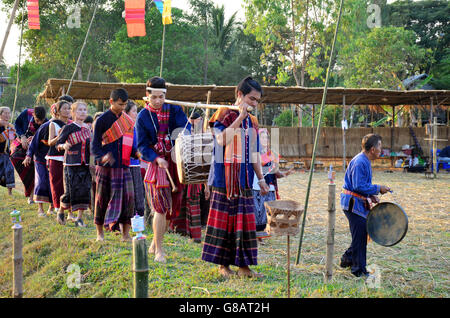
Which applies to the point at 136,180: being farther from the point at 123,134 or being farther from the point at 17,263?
the point at 17,263

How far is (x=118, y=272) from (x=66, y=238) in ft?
5.55

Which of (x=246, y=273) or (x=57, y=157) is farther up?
(x=57, y=157)

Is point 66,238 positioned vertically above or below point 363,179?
below

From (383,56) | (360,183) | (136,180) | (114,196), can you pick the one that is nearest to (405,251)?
(360,183)

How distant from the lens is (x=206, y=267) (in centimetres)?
449

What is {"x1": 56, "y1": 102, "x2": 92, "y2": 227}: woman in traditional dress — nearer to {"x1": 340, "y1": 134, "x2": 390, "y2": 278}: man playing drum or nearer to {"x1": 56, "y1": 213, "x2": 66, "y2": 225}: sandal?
{"x1": 56, "y1": 213, "x2": 66, "y2": 225}: sandal

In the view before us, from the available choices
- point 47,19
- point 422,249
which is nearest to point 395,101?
point 422,249

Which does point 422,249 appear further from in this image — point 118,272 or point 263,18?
point 263,18

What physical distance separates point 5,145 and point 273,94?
31.7 feet

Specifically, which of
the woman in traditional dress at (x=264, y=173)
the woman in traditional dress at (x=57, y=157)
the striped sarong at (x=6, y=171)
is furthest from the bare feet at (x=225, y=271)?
the striped sarong at (x=6, y=171)

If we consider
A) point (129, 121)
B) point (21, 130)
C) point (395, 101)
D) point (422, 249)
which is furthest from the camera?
point (395, 101)

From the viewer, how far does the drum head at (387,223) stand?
3.97 metres

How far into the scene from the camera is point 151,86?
15.0ft

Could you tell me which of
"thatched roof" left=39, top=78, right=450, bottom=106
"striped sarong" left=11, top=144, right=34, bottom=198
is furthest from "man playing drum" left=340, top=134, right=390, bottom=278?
"thatched roof" left=39, top=78, right=450, bottom=106
